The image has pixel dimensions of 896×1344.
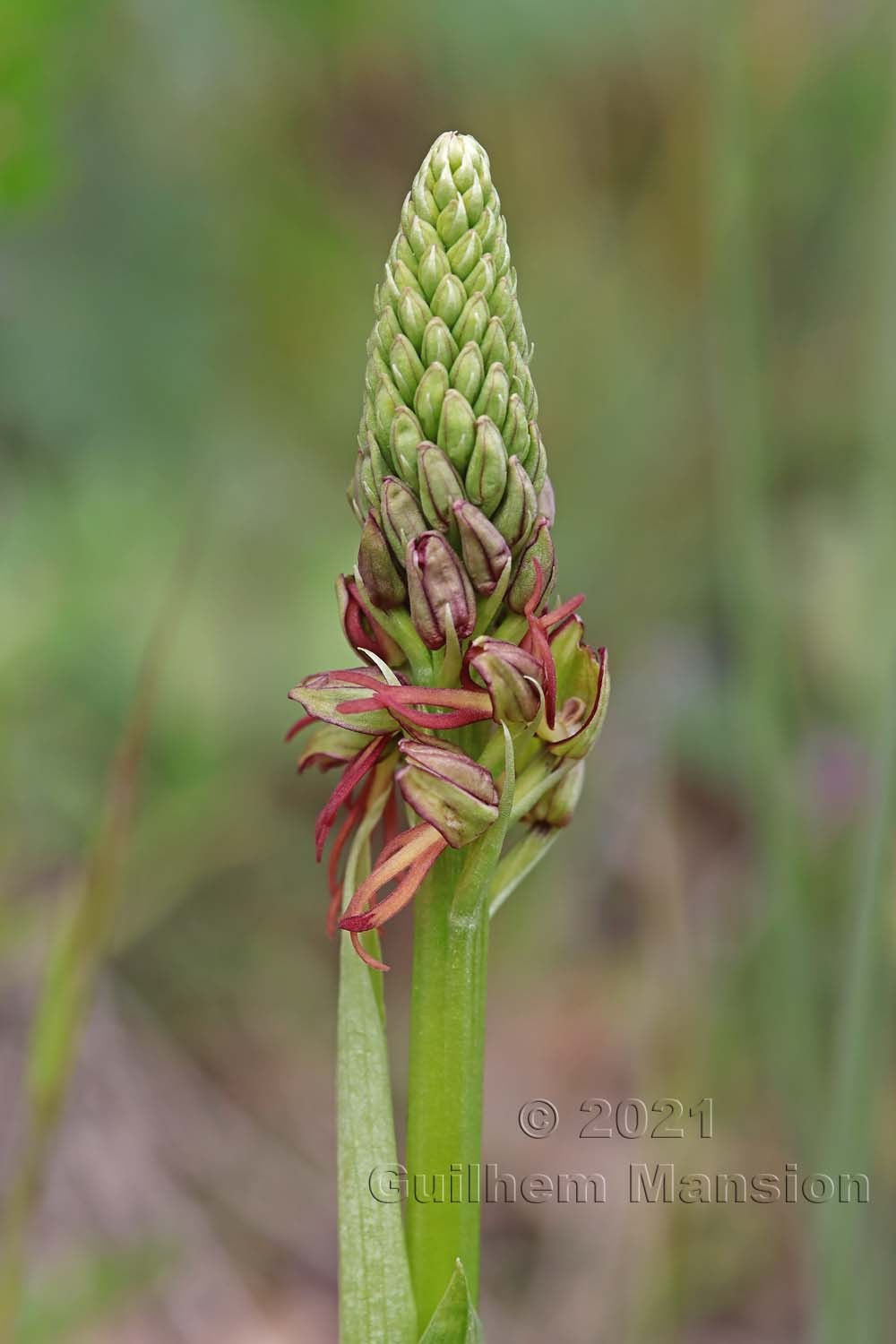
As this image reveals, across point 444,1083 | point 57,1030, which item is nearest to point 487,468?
point 444,1083

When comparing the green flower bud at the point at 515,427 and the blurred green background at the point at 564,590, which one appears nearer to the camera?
the green flower bud at the point at 515,427

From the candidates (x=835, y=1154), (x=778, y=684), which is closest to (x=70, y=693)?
(x=778, y=684)

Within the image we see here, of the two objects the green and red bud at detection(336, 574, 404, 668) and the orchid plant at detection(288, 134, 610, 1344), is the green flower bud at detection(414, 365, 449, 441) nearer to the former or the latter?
the orchid plant at detection(288, 134, 610, 1344)

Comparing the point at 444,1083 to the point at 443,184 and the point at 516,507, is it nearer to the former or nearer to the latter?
the point at 516,507

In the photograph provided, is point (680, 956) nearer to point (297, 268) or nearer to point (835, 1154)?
point (835, 1154)

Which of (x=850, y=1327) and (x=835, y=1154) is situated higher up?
(x=835, y=1154)

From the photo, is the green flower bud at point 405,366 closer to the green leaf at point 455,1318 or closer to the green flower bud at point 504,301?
the green flower bud at point 504,301

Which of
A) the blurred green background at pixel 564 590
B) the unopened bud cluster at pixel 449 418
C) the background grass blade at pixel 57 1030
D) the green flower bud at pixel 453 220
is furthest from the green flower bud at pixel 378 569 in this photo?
the blurred green background at pixel 564 590
